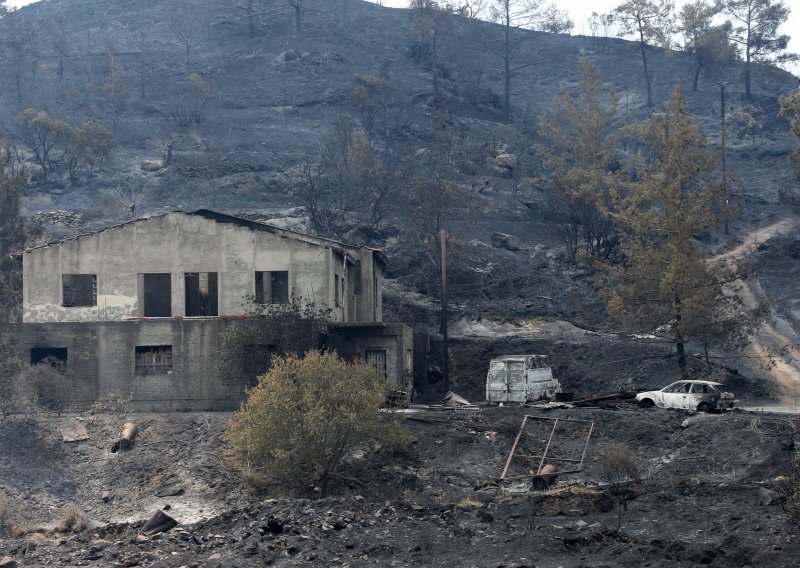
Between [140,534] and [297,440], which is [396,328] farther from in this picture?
[140,534]

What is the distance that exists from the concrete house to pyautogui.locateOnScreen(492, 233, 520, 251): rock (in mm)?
25771

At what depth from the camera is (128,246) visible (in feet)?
142

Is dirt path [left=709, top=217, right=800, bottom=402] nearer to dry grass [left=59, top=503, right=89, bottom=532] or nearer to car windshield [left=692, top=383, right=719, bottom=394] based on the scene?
car windshield [left=692, top=383, right=719, bottom=394]

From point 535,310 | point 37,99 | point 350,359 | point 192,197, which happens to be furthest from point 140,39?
point 350,359

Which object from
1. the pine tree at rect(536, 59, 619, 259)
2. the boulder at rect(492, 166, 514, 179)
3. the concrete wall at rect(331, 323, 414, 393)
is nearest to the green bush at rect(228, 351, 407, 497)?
the concrete wall at rect(331, 323, 414, 393)

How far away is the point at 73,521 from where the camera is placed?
30375 mm

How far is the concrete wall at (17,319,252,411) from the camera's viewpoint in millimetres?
40688

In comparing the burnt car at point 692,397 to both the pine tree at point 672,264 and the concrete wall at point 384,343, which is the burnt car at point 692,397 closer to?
the pine tree at point 672,264

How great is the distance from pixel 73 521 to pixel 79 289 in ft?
48.5

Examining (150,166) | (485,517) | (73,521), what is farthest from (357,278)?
(150,166)

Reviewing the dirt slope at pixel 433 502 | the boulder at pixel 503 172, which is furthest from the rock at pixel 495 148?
the dirt slope at pixel 433 502

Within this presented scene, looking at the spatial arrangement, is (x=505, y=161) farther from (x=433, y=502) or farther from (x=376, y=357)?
(x=433, y=502)

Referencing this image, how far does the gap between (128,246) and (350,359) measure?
9.49 m

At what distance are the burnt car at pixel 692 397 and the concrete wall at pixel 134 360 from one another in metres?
14.2
